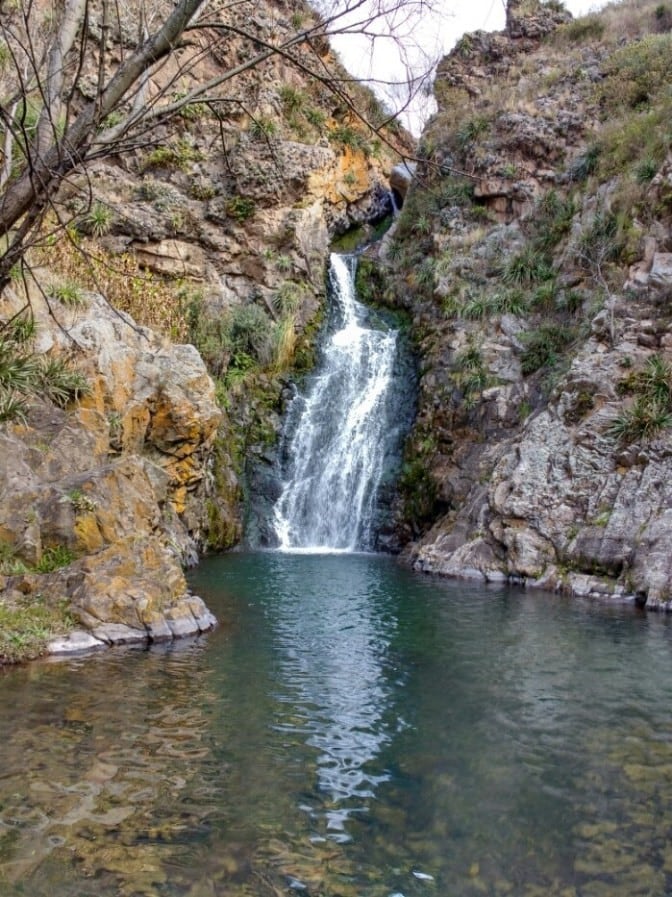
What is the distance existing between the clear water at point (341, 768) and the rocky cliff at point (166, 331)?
1.64 m

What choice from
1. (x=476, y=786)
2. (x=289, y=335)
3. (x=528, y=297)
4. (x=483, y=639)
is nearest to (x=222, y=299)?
(x=289, y=335)

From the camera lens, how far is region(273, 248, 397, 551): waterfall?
71.5 feet

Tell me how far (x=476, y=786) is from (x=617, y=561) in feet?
34.8

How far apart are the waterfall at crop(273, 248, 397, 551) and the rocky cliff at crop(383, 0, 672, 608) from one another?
137 centimetres

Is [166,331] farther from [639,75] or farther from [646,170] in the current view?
[639,75]

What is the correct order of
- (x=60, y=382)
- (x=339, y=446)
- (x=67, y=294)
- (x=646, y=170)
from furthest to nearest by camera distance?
(x=339, y=446) → (x=646, y=170) → (x=67, y=294) → (x=60, y=382)

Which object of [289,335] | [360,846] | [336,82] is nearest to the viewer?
[336,82]

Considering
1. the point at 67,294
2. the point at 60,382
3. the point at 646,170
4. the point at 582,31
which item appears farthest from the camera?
the point at 582,31

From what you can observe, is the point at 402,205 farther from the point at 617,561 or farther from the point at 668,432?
the point at 617,561

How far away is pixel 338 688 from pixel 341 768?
7.02ft

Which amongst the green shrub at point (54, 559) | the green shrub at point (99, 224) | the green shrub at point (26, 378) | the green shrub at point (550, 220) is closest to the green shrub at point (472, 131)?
the green shrub at point (550, 220)

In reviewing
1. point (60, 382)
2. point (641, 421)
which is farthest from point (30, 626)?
point (641, 421)

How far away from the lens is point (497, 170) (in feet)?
91.6

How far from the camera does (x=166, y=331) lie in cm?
2108
